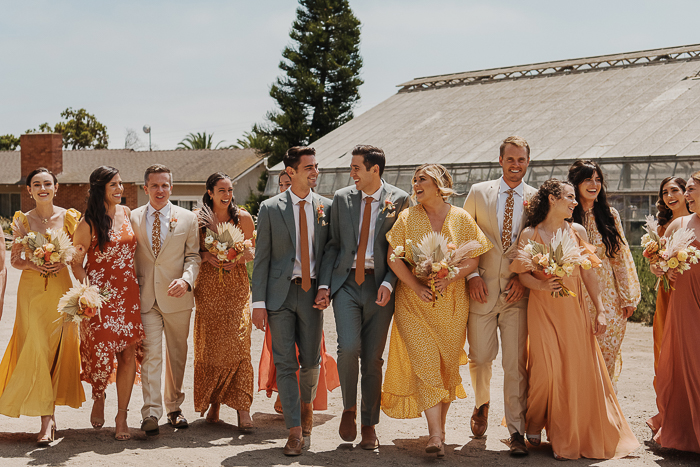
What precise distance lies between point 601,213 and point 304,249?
2.58m

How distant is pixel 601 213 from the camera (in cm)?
586

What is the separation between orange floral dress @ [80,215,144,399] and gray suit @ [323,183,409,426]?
1.61 metres

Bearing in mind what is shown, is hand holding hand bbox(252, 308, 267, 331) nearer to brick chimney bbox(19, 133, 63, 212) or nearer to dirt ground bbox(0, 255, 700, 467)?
dirt ground bbox(0, 255, 700, 467)

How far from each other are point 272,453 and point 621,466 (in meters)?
2.49

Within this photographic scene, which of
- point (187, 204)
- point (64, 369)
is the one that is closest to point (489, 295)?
point (64, 369)

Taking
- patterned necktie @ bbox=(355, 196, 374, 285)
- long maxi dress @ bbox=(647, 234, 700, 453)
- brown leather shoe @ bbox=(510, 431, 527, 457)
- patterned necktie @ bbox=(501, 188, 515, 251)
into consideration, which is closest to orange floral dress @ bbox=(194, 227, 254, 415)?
patterned necktie @ bbox=(355, 196, 374, 285)

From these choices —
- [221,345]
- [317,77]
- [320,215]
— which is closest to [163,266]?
[221,345]

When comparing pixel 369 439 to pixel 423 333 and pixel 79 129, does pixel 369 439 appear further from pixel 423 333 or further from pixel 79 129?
Answer: pixel 79 129

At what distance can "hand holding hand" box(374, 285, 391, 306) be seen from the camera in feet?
16.8

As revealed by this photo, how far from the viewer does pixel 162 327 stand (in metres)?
5.79

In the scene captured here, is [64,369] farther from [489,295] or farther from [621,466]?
[621,466]

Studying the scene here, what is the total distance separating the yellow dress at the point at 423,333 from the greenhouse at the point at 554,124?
11962mm

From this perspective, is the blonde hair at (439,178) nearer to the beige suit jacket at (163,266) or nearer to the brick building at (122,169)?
the beige suit jacket at (163,266)

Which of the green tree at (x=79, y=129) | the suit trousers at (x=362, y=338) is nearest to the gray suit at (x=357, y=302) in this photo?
the suit trousers at (x=362, y=338)
